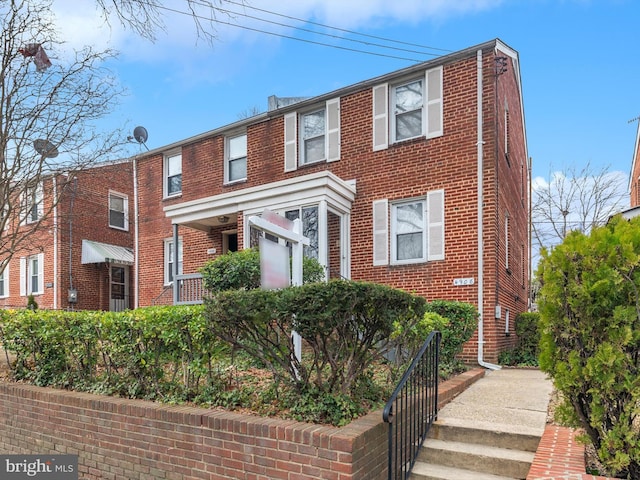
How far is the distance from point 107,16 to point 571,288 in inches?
185

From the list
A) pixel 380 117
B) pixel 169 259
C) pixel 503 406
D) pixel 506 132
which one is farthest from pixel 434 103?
pixel 169 259

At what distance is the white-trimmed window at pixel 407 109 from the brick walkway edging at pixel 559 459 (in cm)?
702

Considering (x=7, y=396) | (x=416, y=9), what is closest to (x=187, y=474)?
(x=7, y=396)

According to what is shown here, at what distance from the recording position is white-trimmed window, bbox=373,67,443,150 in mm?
9711

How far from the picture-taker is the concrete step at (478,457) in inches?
148

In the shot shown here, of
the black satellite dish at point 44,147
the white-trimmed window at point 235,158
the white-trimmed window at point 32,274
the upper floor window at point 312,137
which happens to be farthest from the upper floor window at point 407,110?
the white-trimmed window at point 32,274

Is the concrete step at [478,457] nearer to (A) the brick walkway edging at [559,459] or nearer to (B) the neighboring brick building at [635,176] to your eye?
(A) the brick walkway edging at [559,459]

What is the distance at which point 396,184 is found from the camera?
394 inches

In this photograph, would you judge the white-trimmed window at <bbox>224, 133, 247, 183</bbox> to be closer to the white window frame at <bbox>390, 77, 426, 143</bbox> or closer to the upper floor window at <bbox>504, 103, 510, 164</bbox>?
the white window frame at <bbox>390, 77, 426, 143</bbox>

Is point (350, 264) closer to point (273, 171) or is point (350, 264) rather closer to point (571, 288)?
point (273, 171)

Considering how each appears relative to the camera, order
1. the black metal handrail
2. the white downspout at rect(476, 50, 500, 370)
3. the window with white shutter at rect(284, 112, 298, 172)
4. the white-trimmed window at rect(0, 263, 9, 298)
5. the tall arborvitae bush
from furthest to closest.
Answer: the white-trimmed window at rect(0, 263, 9, 298)
the window with white shutter at rect(284, 112, 298, 172)
the white downspout at rect(476, 50, 500, 370)
the black metal handrail
the tall arborvitae bush

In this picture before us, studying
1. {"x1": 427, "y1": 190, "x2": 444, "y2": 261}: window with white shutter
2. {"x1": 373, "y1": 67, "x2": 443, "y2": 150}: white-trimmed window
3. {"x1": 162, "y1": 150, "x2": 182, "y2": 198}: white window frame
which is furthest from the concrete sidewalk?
{"x1": 162, "y1": 150, "x2": 182, "y2": 198}: white window frame

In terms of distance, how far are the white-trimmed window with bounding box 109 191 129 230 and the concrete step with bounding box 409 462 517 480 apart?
55.7ft

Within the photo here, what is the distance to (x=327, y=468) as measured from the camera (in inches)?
133
